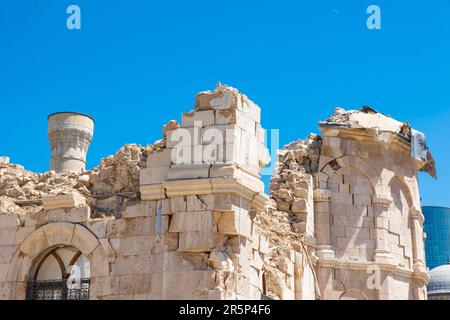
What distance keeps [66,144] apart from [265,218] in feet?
59.8

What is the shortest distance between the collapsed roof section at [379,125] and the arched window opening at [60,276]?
33.1 ft

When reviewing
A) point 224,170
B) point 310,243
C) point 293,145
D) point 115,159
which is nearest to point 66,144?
point 293,145

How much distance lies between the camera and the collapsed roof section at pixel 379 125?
22703 mm

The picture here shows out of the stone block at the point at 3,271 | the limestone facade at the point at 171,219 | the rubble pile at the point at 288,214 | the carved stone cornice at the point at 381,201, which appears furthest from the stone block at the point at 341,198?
the stone block at the point at 3,271

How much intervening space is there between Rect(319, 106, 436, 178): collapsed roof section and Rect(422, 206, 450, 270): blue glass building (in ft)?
335

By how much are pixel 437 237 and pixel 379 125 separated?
106012 mm

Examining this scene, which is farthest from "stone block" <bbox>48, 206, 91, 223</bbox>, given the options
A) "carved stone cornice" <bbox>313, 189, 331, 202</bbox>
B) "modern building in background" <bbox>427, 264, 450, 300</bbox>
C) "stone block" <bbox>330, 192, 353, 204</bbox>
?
"modern building in background" <bbox>427, 264, 450, 300</bbox>

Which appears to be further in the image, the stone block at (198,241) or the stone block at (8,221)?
the stone block at (8,221)

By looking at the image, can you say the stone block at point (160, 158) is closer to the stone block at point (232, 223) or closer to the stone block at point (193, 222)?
the stone block at point (193, 222)

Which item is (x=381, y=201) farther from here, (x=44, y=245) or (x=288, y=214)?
(x=44, y=245)

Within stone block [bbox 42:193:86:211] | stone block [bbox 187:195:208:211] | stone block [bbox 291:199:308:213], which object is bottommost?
stone block [bbox 187:195:208:211]

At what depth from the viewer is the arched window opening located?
14.7 meters

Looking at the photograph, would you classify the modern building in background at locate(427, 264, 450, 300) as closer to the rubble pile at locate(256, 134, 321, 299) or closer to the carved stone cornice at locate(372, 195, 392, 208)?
the carved stone cornice at locate(372, 195, 392, 208)

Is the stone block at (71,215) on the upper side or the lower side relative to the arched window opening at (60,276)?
upper
